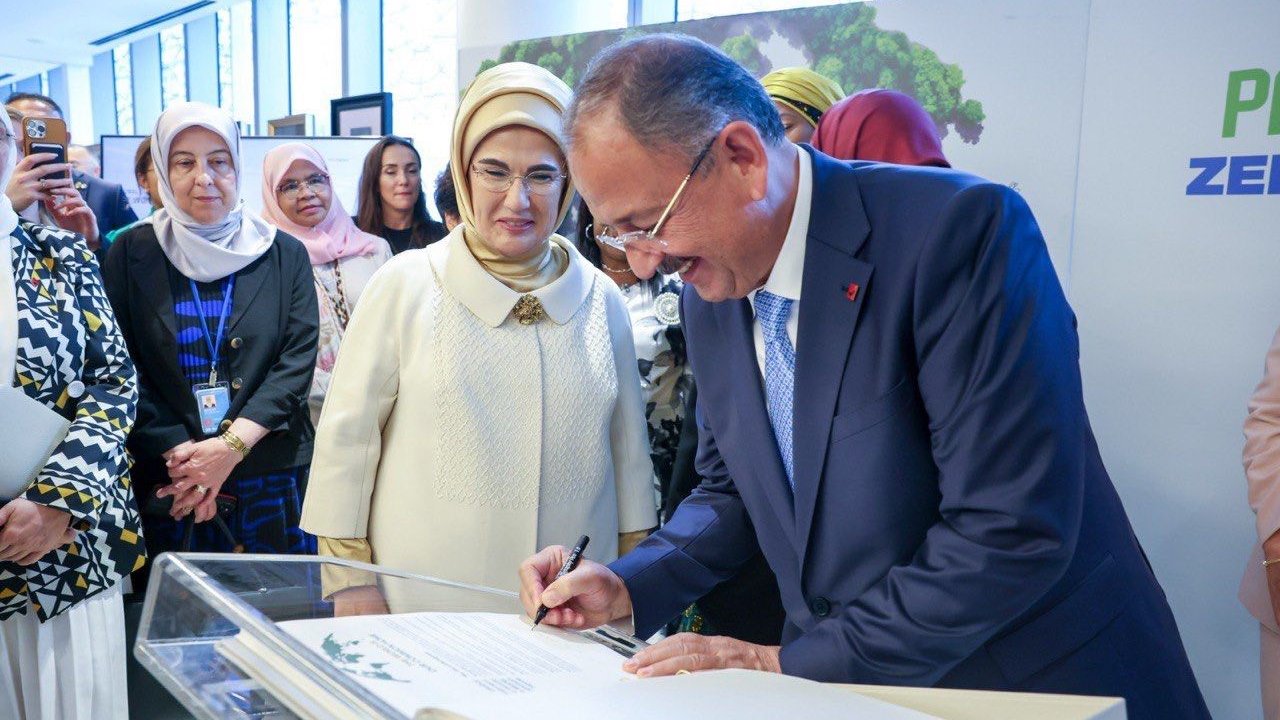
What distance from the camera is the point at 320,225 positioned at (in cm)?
429

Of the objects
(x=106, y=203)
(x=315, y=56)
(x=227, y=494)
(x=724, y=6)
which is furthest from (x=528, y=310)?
(x=315, y=56)

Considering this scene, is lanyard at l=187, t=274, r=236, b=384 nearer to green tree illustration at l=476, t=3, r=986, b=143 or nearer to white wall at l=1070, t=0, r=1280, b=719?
green tree illustration at l=476, t=3, r=986, b=143

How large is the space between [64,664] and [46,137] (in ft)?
6.05

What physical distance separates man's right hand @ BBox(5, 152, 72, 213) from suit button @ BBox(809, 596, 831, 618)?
10.5 feet

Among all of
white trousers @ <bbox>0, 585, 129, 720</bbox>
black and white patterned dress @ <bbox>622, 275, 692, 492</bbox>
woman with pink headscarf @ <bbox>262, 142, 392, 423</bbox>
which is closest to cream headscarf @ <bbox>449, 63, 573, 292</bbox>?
black and white patterned dress @ <bbox>622, 275, 692, 492</bbox>

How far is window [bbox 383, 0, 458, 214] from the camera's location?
9281 millimetres

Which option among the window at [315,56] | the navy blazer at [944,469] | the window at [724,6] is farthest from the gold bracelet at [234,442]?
the window at [315,56]

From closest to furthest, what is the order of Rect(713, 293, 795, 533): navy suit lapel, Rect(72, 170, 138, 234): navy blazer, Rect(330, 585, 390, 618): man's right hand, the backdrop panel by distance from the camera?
1. Rect(330, 585, 390, 618): man's right hand
2. Rect(713, 293, 795, 533): navy suit lapel
3. the backdrop panel
4. Rect(72, 170, 138, 234): navy blazer

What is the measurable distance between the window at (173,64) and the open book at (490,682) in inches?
595

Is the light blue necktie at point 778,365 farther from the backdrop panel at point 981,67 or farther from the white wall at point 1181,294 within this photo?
the white wall at point 1181,294

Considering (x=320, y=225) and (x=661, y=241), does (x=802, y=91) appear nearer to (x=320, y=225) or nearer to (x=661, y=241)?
(x=661, y=241)

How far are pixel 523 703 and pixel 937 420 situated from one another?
1.90 ft

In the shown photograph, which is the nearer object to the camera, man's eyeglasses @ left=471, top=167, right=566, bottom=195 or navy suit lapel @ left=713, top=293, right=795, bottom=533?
navy suit lapel @ left=713, top=293, right=795, bottom=533

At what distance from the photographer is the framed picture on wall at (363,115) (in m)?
6.89
